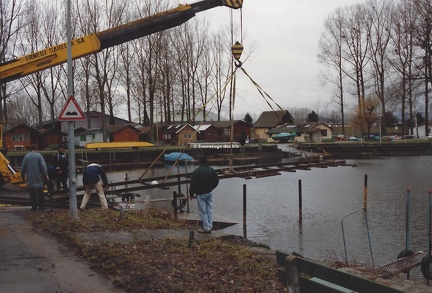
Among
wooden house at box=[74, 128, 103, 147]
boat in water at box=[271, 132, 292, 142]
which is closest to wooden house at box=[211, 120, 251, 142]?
boat in water at box=[271, 132, 292, 142]

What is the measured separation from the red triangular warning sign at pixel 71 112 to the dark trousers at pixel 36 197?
2.83 meters

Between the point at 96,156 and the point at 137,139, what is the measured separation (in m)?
22.6

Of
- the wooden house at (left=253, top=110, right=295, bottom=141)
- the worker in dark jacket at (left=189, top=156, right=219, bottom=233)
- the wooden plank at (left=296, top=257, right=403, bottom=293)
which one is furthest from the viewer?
the wooden house at (left=253, top=110, right=295, bottom=141)

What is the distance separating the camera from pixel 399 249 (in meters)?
14.0

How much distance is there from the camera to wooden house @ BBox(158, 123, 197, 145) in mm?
69125

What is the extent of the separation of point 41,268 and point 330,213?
15299 millimetres

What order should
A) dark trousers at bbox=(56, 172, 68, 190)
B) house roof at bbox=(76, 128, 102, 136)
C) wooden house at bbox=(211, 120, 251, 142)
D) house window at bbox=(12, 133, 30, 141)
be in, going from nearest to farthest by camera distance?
1. dark trousers at bbox=(56, 172, 68, 190)
2. house window at bbox=(12, 133, 30, 141)
3. house roof at bbox=(76, 128, 102, 136)
4. wooden house at bbox=(211, 120, 251, 142)

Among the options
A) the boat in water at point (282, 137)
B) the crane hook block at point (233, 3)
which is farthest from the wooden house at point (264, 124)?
the crane hook block at point (233, 3)

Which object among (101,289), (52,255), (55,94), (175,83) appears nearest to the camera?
(101,289)

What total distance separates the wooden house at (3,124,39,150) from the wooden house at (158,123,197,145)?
20.3 m

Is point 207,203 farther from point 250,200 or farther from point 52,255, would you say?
point 250,200

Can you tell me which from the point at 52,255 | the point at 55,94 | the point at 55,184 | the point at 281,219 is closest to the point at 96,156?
the point at 55,94

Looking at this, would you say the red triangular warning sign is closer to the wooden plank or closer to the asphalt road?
the asphalt road

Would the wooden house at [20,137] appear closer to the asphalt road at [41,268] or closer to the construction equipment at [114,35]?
the construction equipment at [114,35]
